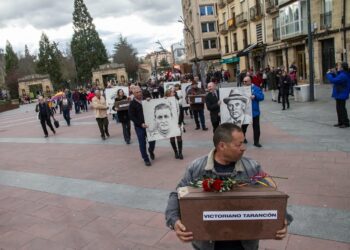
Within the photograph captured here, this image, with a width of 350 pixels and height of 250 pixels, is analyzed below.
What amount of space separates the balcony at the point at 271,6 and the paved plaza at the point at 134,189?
73.6 feet

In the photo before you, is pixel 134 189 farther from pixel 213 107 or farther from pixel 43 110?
pixel 43 110

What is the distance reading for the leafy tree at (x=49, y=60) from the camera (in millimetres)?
69750

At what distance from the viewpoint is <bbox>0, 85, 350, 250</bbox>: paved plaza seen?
4230 mm

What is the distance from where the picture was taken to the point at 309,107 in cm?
1365

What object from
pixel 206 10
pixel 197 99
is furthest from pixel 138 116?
pixel 206 10

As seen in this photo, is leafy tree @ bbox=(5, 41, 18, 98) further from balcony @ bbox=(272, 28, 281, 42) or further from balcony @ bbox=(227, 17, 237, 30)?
balcony @ bbox=(272, 28, 281, 42)

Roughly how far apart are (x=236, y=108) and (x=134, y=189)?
3.69 m

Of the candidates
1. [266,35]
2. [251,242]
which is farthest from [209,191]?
[266,35]

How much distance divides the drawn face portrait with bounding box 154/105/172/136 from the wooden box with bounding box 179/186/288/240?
6090 millimetres

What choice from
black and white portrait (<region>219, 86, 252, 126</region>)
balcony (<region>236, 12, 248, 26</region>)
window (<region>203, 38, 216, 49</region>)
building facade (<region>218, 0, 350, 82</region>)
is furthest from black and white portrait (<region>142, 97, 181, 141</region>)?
window (<region>203, 38, 216, 49</region>)

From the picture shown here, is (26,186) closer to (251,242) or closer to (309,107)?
(251,242)

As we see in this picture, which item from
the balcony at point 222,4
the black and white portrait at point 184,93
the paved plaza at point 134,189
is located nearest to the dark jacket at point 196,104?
the paved plaza at point 134,189

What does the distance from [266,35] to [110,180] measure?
30.0m

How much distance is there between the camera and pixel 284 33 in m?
28.5
